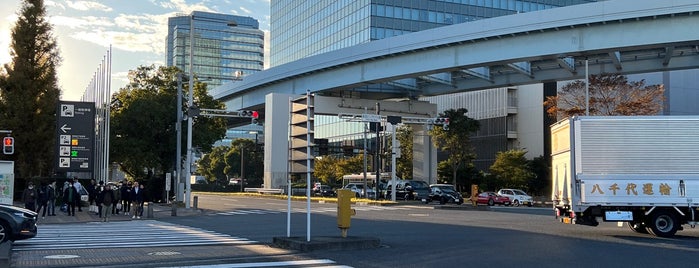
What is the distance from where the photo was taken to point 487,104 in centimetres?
7662

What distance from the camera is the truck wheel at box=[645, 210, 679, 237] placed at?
18500 mm

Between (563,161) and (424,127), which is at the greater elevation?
(424,127)

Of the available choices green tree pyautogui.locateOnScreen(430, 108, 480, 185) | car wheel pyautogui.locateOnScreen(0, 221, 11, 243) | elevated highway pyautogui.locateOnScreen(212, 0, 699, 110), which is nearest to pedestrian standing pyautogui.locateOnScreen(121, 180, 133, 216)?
car wheel pyautogui.locateOnScreen(0, 221, 11, 243)

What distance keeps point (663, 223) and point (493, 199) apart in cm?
3316

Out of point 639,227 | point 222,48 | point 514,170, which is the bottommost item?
point 639,227

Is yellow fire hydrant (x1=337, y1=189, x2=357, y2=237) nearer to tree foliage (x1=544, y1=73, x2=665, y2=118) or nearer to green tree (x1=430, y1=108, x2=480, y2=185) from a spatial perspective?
tree foliage (x1=544, y1=73, x2=665, y2=118)

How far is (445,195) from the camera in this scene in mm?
48625

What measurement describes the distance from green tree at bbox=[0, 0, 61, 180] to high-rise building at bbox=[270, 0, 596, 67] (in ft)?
137

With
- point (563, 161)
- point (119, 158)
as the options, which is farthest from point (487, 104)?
point (563, 161)

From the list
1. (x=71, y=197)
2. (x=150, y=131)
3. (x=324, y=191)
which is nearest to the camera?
(x=71, y=197)

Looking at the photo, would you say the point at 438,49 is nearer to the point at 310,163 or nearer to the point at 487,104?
the point at 310,163

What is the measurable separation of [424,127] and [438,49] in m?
19.1

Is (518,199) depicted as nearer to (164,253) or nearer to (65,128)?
(65,128)

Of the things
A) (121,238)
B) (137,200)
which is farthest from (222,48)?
(121,238)
